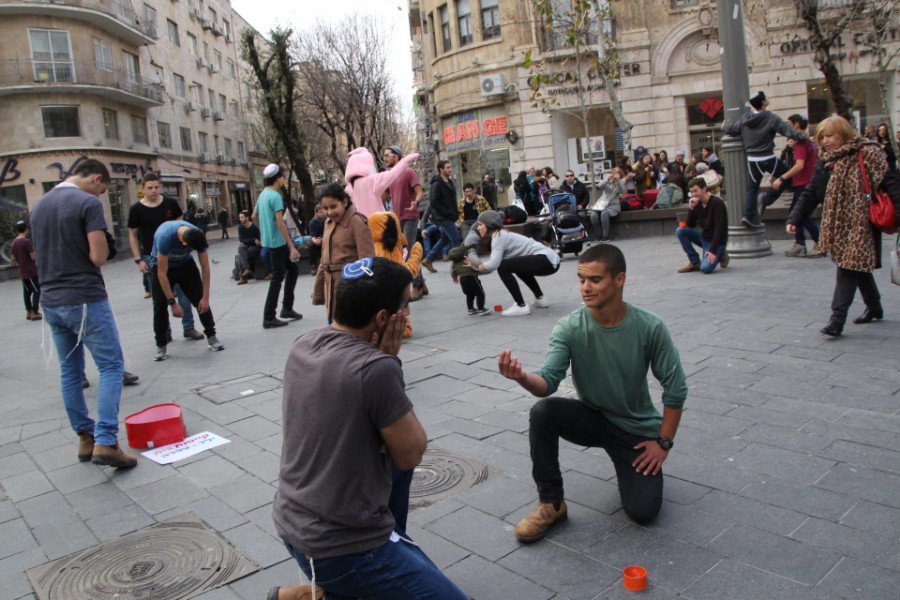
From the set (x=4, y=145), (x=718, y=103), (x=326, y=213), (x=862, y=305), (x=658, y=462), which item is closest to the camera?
(x=658, y=462)

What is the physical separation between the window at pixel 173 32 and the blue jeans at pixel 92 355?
46.3m

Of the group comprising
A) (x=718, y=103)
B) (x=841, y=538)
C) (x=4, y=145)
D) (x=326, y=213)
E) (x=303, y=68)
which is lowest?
(x=841, y=538)

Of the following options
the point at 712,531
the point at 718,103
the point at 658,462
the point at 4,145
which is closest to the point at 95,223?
the point at 658,462

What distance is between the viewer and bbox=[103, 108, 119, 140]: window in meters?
36.2

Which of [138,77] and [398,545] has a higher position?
[138,77]

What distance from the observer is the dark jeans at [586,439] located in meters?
3.31

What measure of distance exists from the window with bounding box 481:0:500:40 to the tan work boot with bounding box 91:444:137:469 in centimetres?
2662

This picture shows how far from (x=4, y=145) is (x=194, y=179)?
1498 centimetres

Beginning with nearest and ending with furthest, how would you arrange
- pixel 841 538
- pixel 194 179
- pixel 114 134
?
pixel 841 538 < pixel 114 134 < pixel 194 179

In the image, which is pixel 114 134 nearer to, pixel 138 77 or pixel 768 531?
pixel 138 77

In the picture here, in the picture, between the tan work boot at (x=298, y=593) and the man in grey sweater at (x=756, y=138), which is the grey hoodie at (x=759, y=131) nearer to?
the man in grey sweater at (x=756, y=138)

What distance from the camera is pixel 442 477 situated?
408 centimetres

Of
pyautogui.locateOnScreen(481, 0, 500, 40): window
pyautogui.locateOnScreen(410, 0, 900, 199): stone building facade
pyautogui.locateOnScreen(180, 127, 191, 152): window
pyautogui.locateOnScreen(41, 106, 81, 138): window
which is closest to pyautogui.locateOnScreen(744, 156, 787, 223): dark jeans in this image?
pyautogui.locateOnScreen(410, 0, 900, 199): stone building facade

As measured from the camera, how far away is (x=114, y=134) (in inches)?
1459
